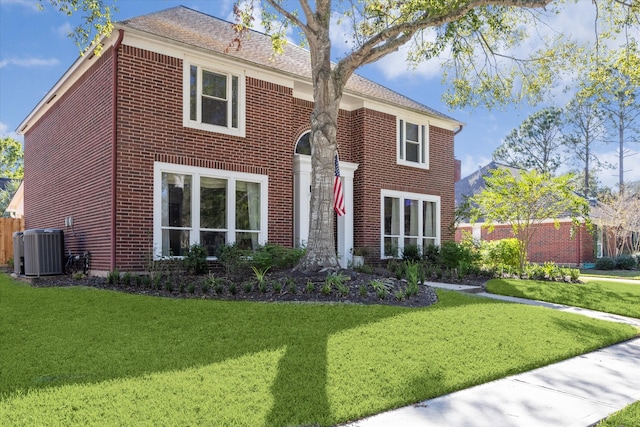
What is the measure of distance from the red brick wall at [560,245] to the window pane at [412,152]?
1075cm

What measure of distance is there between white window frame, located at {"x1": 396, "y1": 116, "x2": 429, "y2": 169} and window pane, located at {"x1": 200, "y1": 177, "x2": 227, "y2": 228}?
6.49 meters

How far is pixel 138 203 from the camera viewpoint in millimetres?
10492

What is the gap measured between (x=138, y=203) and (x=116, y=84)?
8.31ft

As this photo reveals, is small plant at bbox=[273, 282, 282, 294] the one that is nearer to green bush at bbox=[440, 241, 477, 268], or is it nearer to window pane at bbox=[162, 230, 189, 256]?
window pane at bbox=[162, 230, 189, 256]

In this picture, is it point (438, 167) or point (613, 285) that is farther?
point (438, 167)

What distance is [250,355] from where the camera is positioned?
16.3 ft

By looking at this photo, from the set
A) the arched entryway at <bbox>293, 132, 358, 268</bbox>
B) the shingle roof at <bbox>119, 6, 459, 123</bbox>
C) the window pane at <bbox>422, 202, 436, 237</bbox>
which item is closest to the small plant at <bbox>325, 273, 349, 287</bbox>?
the arched entryway at <bbox>293, 132, 358, 268</bbox>

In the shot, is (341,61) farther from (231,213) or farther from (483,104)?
(483,104)

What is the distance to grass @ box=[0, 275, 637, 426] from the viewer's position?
3.67 m

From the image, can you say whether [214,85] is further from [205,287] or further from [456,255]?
[456,255]

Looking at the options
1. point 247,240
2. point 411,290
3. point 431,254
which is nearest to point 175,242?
point 247,240

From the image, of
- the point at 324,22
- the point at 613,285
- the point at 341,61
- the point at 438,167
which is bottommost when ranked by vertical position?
the point at 613,285

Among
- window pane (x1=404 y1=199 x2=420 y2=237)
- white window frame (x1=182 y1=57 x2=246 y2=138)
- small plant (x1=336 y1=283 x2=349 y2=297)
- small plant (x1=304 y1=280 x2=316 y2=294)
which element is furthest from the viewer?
window pane (x1=404 y1=199 x2=420 y2=237)

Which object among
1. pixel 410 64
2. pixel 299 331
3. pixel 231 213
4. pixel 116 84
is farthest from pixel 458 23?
pixel 299 331
